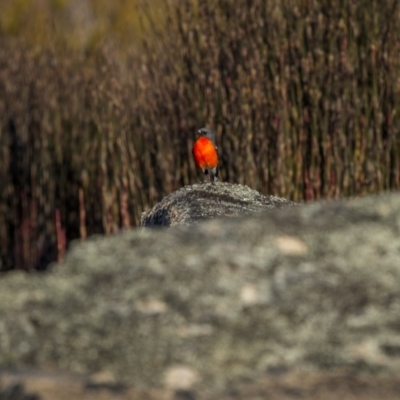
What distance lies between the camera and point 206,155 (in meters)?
5.06

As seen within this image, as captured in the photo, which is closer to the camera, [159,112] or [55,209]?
[159,112]

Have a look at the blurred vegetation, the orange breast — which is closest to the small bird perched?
the orange breast

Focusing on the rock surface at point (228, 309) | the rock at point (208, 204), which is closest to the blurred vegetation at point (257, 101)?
the rock at point (208, 204)

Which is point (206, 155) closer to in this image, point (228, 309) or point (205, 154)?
point (205, 154)

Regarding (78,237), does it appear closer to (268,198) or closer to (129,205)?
(129,205)

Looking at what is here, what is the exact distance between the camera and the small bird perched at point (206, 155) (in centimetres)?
507

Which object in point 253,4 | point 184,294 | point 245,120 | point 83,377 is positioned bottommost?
point 83,377

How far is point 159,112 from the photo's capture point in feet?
19.4

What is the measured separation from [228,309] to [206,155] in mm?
3486

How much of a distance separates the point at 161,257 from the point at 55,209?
5.12 metres

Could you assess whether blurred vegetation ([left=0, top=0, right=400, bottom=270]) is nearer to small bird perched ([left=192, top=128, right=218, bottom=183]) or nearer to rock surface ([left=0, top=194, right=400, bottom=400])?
small bird perched ([left=192, top=128, right=218, bottom=183])

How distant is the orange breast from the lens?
506 cm

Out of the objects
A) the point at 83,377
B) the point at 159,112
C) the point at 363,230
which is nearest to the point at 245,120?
the point at 159,112

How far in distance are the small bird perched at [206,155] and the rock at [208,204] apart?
3.56 feet
